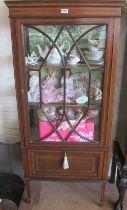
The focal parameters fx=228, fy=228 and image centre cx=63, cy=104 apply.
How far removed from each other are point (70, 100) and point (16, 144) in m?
0.75

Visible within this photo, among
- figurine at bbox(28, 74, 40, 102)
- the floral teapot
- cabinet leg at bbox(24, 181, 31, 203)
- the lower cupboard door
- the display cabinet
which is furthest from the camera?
cabinet leg at bbox(24, 181, 31, 203)

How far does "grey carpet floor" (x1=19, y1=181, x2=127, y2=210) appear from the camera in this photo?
1876 millimetres

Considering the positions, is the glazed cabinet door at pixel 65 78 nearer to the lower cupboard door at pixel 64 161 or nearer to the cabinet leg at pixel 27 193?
the lower cupboard door at pixel 64 161

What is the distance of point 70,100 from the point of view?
1601 millimetres

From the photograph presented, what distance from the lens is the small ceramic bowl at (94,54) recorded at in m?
1.45

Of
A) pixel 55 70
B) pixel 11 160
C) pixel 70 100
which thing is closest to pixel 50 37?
pixel 55 70

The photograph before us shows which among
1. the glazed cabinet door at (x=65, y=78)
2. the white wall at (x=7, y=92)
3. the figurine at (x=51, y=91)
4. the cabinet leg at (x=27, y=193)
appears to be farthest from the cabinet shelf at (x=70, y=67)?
the cabinet leg at (x=27, y=193)

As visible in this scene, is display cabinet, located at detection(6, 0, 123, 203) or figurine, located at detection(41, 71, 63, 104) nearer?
display cabinet, located at detection(6, 0, 123, 203)

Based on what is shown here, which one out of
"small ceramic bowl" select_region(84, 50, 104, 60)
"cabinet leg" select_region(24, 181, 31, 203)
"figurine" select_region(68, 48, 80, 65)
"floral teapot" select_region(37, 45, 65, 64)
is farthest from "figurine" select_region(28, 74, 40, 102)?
"cabinet leg" select_region(24, 181, 31, 203)

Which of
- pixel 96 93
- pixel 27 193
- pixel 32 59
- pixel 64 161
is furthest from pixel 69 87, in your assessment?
pixel 27 193

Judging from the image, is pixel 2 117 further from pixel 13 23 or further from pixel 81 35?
pixel 81 35

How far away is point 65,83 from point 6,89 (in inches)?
25.0

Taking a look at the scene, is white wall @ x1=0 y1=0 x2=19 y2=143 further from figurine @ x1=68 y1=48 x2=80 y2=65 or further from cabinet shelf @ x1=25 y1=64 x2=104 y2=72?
figurine @ x1=68 y1=48 x2=80 y2=65

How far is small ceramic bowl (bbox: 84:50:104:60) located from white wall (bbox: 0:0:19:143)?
0.66 m
